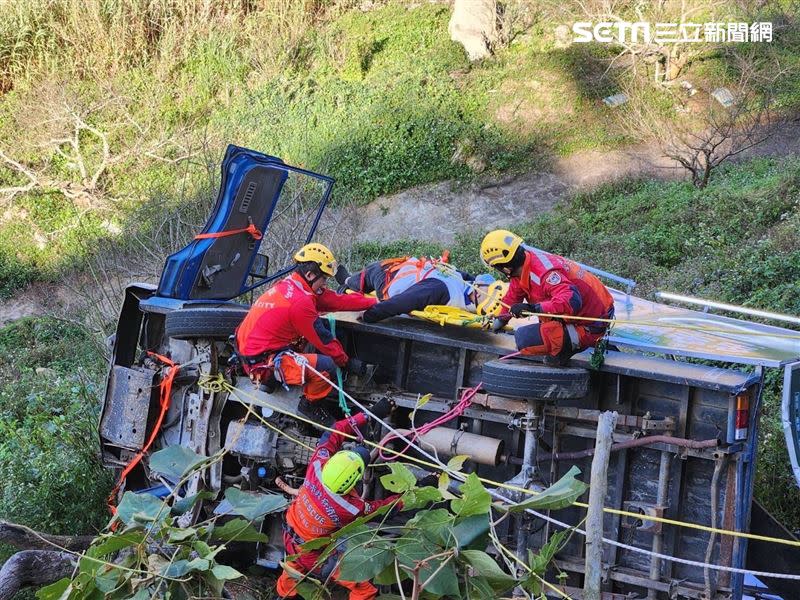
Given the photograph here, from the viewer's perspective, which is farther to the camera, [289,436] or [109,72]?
[109,72]

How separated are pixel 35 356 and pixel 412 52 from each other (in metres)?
11.7

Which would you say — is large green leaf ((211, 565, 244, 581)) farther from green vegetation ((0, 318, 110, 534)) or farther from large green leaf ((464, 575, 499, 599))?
green vegetation ((0, 318, 110, 534))

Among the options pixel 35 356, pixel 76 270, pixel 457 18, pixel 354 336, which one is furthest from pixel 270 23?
pixel 354 336

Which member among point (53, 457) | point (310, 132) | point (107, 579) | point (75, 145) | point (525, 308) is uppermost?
point (310, 132)

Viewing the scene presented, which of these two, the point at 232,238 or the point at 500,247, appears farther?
the point at 232,238

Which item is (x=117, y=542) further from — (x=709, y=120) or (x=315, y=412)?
(x=709, y=120)

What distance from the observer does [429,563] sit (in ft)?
12.1

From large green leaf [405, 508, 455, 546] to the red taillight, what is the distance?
2.06 metres

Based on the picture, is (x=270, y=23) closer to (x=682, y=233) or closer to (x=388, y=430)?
(x=682, y=233)

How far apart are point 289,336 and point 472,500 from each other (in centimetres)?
289

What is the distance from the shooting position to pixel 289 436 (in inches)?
239

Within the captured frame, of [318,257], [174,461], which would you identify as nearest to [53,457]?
[318,257]

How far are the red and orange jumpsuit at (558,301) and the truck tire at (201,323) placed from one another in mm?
2072

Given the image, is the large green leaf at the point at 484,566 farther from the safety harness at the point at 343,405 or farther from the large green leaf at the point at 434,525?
the safety harness at the point at 343,405
